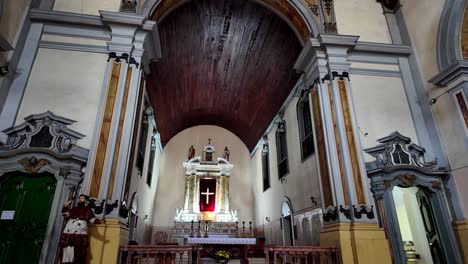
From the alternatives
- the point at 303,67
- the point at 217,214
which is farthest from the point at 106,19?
the point at 217,214

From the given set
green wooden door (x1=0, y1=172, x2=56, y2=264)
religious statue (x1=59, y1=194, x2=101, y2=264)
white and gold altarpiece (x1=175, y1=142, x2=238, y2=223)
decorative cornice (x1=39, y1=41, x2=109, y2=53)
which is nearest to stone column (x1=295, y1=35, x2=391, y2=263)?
religious statue (x1=59, y1=194, x2=101, y2=264)

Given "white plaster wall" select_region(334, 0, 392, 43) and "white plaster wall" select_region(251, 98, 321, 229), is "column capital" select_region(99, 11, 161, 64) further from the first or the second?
"white plaster wall" select_region(251, 98, 321, 229)

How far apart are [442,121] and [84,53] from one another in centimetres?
718

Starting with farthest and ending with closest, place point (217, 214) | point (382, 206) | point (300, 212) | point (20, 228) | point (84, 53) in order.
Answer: point (217, 214), point (300, 212), point (84, 53), point (382, 206), point (20, 228)

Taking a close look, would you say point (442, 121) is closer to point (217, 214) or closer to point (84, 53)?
point (84, 53)

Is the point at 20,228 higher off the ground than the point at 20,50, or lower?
lower

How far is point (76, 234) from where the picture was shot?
3.73 metres

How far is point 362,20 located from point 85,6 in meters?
6.28

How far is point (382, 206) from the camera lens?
16.9ft

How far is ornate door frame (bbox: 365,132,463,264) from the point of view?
499 centimetres

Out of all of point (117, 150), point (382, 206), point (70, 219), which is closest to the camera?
point (70, 219)

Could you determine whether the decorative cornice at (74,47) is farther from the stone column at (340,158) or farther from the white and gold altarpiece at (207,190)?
the white and gold altarpiece at (207,190)

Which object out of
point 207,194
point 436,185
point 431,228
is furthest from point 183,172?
point 436,185

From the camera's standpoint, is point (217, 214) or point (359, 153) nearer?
point (359, 153)
